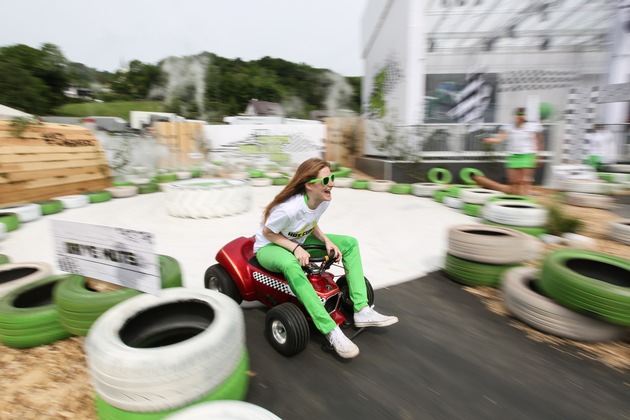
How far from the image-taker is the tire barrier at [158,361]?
1.46 m

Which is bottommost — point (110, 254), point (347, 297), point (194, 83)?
point (347, 297)

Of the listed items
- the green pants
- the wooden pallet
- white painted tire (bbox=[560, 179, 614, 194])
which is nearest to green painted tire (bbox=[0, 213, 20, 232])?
the wooden pallet

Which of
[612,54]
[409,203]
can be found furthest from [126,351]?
[612,54]

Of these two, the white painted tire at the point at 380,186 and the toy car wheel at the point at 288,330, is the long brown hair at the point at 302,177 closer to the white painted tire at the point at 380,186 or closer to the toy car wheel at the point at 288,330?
the toy car wheel at the point at 288,330

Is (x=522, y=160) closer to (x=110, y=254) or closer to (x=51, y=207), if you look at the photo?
(x=110, y=254)

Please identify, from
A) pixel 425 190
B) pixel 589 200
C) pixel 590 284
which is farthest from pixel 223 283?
pixel 589 200

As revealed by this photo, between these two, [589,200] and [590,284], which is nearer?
[590,284]

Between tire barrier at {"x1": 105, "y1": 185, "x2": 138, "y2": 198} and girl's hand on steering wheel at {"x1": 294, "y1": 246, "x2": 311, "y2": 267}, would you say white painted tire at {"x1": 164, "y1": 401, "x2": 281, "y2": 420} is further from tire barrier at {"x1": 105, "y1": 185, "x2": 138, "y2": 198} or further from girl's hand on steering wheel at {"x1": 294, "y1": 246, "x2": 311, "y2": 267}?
tire barrier at {"x1": 105, "y1": 185, "x2": 138, "y2": 198}

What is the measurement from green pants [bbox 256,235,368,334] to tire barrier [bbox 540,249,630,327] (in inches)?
55.8

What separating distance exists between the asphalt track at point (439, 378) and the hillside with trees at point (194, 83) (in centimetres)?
4868

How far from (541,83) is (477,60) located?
2.64m

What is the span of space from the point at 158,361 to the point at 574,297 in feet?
8.71

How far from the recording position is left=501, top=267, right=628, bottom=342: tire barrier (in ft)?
7.75

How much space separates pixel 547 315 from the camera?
249cm
